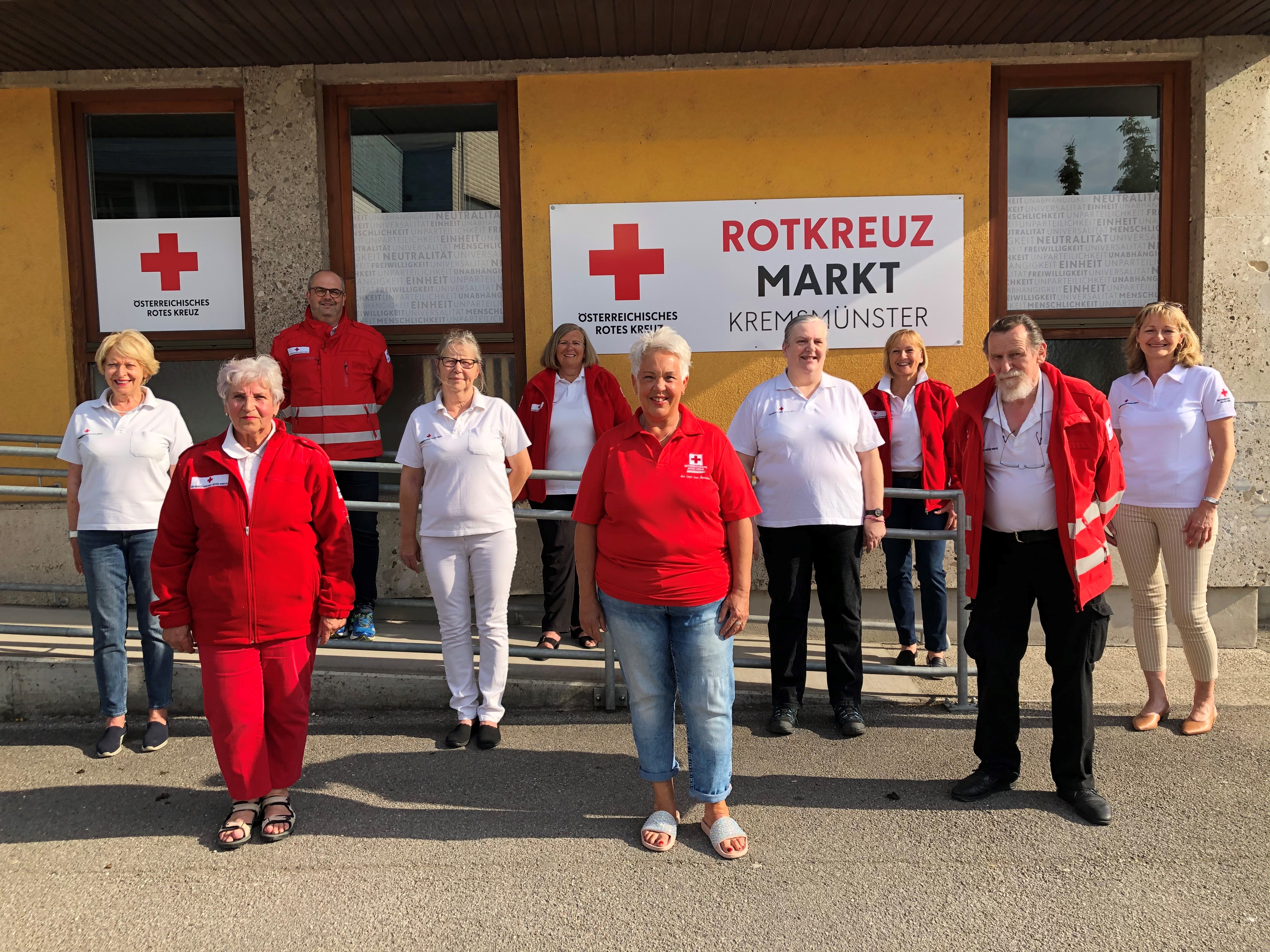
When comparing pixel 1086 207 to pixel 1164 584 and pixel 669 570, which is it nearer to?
pixel 1164 584

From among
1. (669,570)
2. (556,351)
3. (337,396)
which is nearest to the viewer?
(669,570)

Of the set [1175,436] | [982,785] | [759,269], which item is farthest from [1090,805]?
[759,269]

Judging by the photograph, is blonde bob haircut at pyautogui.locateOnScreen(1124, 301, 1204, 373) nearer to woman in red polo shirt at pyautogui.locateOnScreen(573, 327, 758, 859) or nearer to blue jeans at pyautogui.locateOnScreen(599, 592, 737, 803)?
woman in red polo shirt at pyautogui.locateOnScreen(573, 327, 758, 859)

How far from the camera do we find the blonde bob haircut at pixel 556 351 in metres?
5.08

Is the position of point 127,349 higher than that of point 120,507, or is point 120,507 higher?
point 127,349

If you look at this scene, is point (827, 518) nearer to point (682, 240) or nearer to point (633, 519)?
point (633, 519)

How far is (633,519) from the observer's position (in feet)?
9.77

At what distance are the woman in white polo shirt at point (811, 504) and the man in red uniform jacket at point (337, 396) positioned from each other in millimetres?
2152

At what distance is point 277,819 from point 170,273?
156 inches

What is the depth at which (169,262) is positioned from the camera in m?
5.94

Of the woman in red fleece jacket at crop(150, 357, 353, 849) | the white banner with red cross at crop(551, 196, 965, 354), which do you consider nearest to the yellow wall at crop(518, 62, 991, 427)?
the white banner with red cross at crop(551, 196, 965, 354)

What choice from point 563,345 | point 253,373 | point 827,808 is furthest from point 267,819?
point 563,345

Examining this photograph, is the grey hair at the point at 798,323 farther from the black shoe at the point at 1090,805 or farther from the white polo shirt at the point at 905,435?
the black shoe at the point at 1090,805

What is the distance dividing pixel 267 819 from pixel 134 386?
189cm
